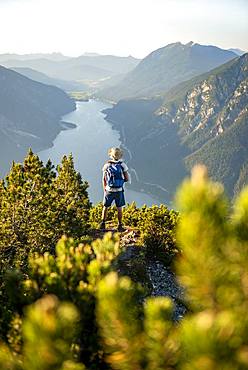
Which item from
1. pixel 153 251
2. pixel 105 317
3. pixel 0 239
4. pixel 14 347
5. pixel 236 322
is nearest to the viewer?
pixel 236 322

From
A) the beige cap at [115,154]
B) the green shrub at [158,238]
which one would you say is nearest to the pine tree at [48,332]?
the beige cap at [115,154]

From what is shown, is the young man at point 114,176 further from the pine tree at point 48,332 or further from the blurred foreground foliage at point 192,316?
the pine tree at point 48,332

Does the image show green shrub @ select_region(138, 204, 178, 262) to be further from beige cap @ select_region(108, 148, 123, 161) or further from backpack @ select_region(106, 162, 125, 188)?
beige cap @ select_region(108, 148, 123, 161)

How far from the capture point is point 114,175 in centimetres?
1405

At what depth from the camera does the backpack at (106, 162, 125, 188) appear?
13812mm

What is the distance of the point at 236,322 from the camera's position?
2.33 meters

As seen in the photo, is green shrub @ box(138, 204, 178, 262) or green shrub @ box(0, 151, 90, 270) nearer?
green shrub @ box(0, 151, 90, 270)

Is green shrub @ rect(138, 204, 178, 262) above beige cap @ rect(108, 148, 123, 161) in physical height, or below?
below

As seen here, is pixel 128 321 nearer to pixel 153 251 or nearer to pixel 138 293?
pixel 138 293

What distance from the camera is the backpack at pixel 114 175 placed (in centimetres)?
1381

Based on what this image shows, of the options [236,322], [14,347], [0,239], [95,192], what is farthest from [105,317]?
[95,192]

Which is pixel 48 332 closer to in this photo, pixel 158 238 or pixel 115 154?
pixel 115 154

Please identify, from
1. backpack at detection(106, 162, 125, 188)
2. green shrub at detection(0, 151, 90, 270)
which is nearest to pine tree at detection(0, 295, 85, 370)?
backpack at detection(106, 162, 125, 188)

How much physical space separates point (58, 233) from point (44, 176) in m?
2.11
